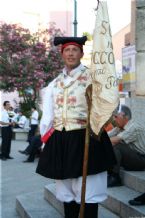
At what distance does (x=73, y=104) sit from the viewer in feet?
12.6

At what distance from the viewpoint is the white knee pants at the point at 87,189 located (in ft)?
12.3

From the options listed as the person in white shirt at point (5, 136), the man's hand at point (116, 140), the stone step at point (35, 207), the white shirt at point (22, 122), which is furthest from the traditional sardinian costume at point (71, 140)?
the white shirt at point (22, 122)

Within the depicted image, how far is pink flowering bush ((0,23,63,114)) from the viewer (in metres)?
19.7

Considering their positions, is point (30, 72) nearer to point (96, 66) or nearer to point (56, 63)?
point (56, 63)

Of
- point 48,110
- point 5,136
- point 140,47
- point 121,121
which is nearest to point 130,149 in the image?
point 121,121

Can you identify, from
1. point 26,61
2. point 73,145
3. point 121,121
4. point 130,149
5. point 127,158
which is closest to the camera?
point 73,145

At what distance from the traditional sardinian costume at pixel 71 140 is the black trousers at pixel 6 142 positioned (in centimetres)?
897

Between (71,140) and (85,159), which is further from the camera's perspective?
(71,140)

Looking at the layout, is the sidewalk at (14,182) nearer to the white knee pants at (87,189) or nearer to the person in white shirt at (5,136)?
the person in white shirt at (5,136)

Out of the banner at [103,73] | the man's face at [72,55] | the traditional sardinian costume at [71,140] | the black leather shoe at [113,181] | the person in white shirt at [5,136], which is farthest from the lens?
the person in white shirt at [5,136]

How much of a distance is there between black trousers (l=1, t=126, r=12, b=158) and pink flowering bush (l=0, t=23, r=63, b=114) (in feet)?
21.4

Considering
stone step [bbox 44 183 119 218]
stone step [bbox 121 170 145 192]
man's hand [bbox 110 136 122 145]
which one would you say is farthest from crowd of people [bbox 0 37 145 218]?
man's hand [bbox 110 136 122 145]

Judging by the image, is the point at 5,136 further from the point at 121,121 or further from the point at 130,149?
the point at 130,149

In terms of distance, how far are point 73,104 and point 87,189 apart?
72 cm
